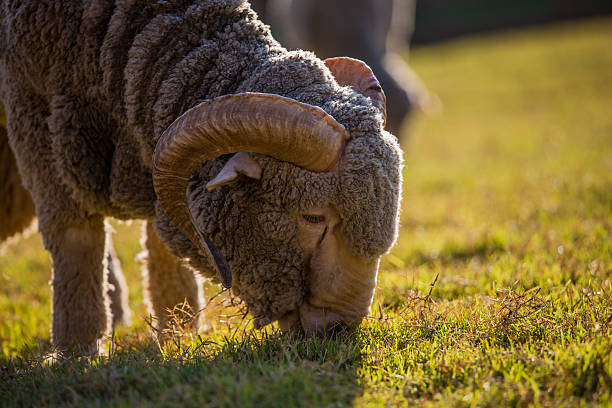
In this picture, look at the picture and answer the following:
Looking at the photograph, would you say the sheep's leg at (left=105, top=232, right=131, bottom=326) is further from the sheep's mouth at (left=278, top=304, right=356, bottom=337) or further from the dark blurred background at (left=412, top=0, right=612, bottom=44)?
the dark blurred background at (left=412, top=0, right=612, bottom=44)

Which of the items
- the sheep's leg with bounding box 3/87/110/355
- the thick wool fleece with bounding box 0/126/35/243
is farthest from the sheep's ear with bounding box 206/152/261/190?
the thick wool fleece with bounding box 0/126/35/243

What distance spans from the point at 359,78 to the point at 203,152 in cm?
121

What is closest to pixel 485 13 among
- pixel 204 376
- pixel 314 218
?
pixel 314 218

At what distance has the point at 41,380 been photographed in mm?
3436

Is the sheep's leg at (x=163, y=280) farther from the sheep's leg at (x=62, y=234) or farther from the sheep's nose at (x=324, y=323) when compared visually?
the sheep's nose at (x=324, y=323)

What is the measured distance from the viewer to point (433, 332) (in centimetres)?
379

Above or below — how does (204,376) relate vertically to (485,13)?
below

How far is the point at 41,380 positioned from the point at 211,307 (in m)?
1.52

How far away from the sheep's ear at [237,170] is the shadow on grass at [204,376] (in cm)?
94

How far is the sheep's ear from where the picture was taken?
11.3 feet

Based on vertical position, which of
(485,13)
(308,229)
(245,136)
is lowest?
(485,13)

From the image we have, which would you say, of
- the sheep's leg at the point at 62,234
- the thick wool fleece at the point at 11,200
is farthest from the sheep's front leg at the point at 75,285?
the thick wool fleece at the point at 11,200

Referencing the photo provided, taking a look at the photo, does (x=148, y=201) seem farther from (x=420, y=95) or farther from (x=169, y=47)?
(x=420, y=95)

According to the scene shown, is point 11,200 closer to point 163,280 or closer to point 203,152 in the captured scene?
point 163,280
